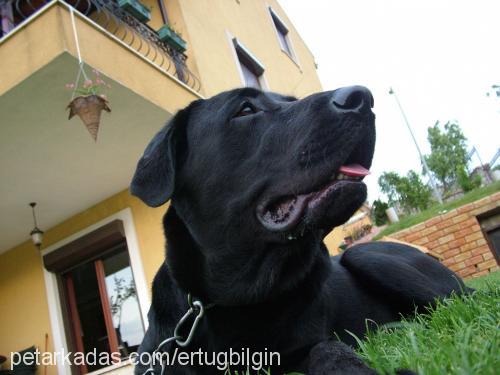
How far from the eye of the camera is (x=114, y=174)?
6.40 meters

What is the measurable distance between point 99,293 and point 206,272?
607cm

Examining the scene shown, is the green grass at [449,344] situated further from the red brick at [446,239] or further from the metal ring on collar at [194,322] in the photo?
the red brick at [446,239]

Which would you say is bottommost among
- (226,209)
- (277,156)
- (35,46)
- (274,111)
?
(226,209)

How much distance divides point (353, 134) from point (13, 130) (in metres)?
4.29

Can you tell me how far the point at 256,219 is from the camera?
180cm

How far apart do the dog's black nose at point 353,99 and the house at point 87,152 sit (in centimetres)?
329

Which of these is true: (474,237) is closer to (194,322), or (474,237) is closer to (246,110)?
(246,110)

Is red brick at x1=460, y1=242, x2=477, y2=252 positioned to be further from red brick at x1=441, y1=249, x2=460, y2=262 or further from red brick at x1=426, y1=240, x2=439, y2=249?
red brick at x1=426, y1=240, x2=439, y2=249

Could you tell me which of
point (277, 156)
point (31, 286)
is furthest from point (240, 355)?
point (31, 286)

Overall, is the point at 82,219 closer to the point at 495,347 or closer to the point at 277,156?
the point at 277,156

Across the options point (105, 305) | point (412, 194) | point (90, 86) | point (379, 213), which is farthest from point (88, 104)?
point (412, 194)

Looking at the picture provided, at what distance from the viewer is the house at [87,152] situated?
14.4 ft

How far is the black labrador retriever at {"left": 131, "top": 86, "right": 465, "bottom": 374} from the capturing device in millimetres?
1616

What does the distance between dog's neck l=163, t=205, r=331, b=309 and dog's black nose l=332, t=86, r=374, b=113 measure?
0.54 meters
